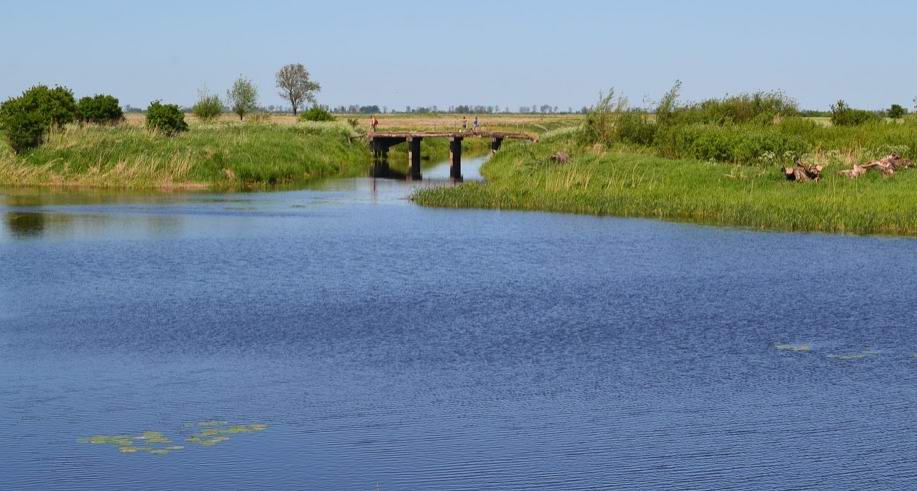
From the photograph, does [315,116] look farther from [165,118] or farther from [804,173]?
[804,173]

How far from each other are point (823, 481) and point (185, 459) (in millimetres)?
7145

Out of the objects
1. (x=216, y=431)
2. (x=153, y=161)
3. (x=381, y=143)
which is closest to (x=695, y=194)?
(x=153, y=161)

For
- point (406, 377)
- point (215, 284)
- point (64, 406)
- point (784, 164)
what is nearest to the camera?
point (64, 406)

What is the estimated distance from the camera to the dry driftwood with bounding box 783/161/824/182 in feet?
144

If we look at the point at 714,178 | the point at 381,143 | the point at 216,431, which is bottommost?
the point at 216,431

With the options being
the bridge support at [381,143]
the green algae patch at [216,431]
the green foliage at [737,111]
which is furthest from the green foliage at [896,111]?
the green algae patch at [216,431]

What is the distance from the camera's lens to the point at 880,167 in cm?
4409

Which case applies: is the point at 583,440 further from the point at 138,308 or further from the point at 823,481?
the point at 138,308

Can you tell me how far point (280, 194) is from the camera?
58469mm

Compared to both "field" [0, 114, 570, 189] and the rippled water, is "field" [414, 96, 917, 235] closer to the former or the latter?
the rippled water

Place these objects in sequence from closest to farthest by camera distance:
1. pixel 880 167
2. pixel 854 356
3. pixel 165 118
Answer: pixel 854 356 < pixel 880 167 < pixel 165 118

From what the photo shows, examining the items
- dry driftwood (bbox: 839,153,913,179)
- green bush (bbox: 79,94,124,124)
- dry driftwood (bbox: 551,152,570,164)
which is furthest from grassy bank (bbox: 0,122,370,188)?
dry driftwood (bbox: 839,153,913,179)

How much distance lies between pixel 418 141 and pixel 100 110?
903 inches

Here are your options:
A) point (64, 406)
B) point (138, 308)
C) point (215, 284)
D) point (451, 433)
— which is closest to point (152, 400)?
point (64, 406)
